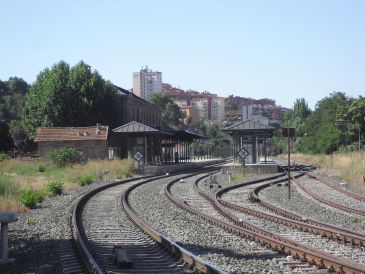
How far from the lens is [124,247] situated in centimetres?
1180

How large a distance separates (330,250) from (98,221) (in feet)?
25.2

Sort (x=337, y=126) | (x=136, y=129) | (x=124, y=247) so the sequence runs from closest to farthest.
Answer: (x=124, y=247)
(x=136, y=129)
(x=337, y=126)

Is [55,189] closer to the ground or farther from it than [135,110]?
closer to the ground

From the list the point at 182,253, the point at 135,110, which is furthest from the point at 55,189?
the point at 135,110

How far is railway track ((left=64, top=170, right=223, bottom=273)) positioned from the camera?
9.41m

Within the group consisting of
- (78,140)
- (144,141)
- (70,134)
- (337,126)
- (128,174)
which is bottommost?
(128,174)

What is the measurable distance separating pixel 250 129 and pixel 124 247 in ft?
108

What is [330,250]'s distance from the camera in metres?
10.8

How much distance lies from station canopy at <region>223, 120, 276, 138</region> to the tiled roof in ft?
47.6

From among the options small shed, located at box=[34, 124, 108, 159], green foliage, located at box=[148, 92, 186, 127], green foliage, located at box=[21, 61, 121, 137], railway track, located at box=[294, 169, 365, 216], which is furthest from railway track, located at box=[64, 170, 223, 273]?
green foliage, located at box=[148, 92, 186, 127]

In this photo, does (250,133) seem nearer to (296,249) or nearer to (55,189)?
(55,189)

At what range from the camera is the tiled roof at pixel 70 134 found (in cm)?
5519

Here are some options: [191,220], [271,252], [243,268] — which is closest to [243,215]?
[191,220]

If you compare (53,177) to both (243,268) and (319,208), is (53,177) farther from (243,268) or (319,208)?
(243,268)
